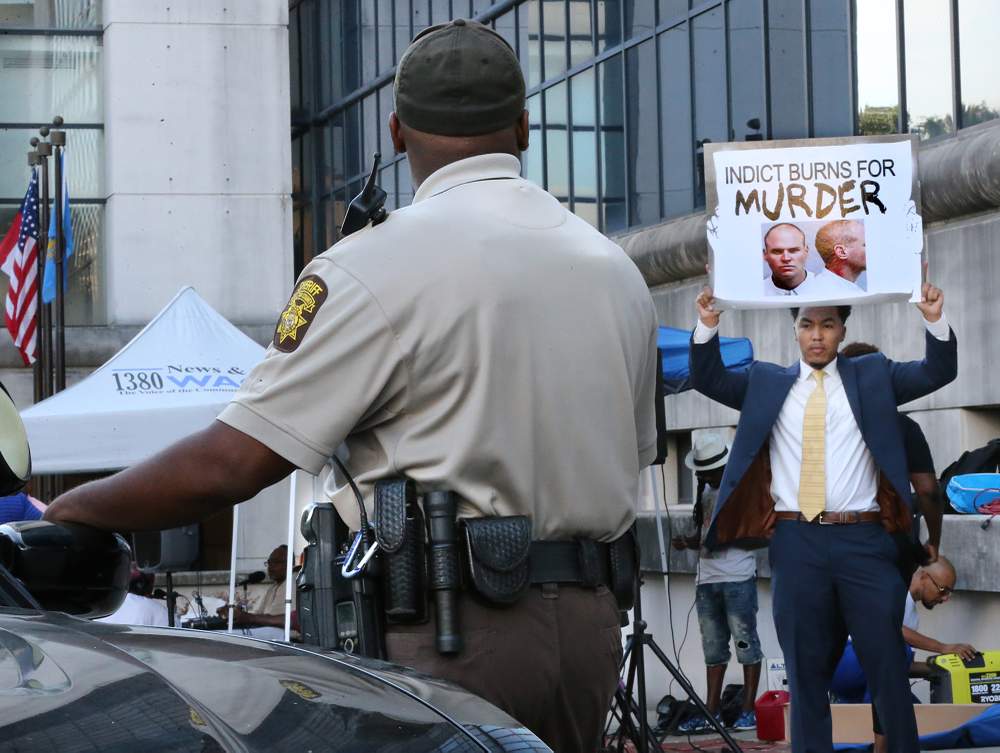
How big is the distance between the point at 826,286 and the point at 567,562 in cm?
490

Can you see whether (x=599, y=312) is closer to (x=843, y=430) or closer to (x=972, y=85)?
(x=843, y=430)

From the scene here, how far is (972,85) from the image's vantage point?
1211cm

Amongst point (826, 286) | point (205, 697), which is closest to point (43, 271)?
point (826, 286)

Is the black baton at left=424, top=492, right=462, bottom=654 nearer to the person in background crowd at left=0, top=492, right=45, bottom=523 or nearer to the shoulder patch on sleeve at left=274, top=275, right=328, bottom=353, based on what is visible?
the shoulder patch on sleeve at left=274, top=275, right=328, bottom=353

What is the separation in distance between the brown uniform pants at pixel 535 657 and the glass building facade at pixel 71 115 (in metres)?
23.9

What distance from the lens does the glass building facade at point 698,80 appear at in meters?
12.6

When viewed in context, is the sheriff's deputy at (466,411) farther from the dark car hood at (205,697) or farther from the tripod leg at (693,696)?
the tripod leg at (693,696)

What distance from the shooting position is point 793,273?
7785mm

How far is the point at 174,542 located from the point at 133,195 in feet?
49.7

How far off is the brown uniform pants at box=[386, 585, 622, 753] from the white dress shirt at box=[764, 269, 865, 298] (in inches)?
189

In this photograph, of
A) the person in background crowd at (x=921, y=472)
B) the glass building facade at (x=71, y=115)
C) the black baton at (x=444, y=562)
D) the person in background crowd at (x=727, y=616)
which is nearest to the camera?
the black baton at (x=444, y=562)

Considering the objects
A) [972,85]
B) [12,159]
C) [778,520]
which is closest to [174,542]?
[778,520]

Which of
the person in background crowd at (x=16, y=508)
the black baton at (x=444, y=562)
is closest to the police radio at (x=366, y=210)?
the black baton at (x=444, y=562)

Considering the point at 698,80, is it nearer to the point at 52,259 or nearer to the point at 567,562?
the point at 52,259
